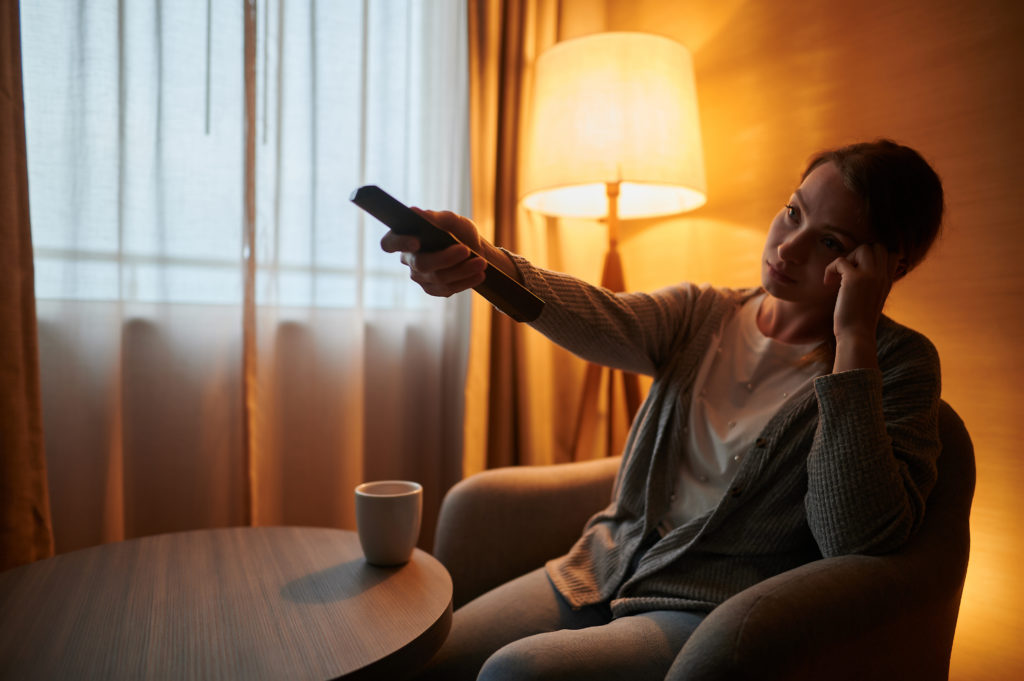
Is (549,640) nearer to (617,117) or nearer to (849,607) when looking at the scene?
(849,607)

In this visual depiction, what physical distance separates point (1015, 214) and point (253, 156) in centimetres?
155

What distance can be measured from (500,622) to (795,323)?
647 millimetres

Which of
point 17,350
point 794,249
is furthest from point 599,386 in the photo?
point 17,350

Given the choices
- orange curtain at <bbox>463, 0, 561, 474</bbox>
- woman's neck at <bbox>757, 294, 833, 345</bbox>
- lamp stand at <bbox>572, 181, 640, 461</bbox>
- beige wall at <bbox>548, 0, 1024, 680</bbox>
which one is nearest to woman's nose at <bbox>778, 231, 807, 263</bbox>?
woman's neck at <bbox>757, 294, 833, 345</bbox>

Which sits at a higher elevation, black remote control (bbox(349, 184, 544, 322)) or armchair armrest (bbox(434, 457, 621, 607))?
black remote control (bbox(349, 184, 544, 322))

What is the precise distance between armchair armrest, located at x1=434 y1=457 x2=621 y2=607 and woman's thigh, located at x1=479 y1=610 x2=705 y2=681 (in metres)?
0.38

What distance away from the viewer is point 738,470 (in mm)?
946

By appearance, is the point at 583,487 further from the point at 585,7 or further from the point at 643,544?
the point at 585,7

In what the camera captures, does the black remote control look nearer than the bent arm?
Yes

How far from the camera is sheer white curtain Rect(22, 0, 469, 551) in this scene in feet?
4.43

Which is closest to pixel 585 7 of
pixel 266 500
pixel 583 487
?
pixel 583 487

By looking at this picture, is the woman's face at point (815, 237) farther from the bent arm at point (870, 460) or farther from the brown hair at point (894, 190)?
the bent arm at point (870, 460)

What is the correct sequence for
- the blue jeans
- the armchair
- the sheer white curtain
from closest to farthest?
1. the armchair
2. the blue jeans
3. the sheer white curtain

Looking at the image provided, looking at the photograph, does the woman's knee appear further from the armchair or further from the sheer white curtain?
the sheer white curtain
